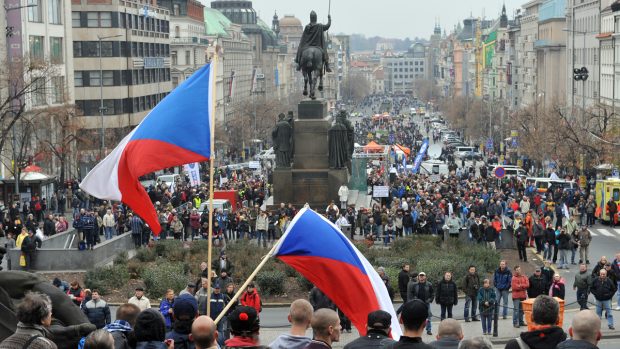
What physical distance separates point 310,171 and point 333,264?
30058 mm

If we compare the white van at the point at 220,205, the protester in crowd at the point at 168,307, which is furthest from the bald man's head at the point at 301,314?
the white van at the point at 220,205

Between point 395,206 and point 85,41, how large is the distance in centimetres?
4926

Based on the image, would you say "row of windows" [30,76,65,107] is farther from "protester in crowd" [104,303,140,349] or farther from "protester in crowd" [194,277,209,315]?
"protester in crowd" [104,303,140,349]

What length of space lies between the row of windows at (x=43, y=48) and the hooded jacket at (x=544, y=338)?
57552 millimetres

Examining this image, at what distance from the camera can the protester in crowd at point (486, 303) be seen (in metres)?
24.8

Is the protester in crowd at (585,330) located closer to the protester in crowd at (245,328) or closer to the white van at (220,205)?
Result: the protester in crowd at (245,328)

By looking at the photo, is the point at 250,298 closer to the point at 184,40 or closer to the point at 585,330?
the point at 585,330

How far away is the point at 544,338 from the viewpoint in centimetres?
1110

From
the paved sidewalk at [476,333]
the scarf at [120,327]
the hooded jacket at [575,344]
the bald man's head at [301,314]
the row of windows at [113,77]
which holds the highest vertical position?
the row of windows at [113,77]

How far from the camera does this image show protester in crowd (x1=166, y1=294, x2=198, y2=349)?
1256 cm

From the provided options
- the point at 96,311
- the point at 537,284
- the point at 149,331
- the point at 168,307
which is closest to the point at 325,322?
the point at 149,331

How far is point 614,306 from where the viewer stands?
28.6 m

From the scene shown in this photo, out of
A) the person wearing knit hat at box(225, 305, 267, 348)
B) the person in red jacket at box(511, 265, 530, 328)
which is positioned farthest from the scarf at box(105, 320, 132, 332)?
the person in red jacket at box(511, 265, 530, 328)

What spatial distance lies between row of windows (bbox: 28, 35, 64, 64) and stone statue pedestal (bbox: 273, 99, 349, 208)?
2575cm
